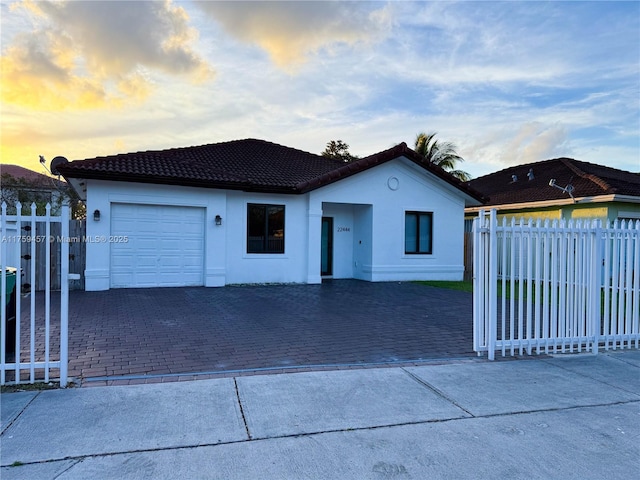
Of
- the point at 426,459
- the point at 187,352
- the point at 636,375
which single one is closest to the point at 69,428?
the point at 187,352

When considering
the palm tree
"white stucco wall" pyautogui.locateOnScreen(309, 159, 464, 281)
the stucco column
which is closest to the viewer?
the stucco column

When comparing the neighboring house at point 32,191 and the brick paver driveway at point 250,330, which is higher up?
the neighboring house at point 32,191

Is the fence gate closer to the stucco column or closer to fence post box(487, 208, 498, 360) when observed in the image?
fence post box(487, 208, 498, 360)

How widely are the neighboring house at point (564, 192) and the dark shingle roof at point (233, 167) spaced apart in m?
3.56

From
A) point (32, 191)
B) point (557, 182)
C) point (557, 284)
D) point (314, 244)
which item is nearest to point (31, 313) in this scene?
point (557, 284)

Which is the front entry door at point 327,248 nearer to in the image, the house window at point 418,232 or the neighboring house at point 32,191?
the house window at point 418,232

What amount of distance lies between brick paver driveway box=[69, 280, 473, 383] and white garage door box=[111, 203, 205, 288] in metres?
0.91

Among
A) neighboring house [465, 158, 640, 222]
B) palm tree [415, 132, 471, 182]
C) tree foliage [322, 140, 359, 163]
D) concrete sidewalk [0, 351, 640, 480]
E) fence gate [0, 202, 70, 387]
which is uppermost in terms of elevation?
tree foliage [322, 140, 359, 163]

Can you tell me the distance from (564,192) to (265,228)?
502 inches

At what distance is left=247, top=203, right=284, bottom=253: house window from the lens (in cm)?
1470

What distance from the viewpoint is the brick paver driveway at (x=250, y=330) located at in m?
5.73

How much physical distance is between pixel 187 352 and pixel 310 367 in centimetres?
194

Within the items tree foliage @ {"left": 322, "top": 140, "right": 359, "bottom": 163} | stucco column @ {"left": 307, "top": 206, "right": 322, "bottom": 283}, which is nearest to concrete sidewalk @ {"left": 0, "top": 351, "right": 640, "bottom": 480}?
stucco column @ {"left": 307, "top": 206, "right": 322, "bottom": 283}

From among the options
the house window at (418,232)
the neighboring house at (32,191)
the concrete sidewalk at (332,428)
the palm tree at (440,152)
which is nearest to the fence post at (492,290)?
the concrete sidewalk at (332,428)
